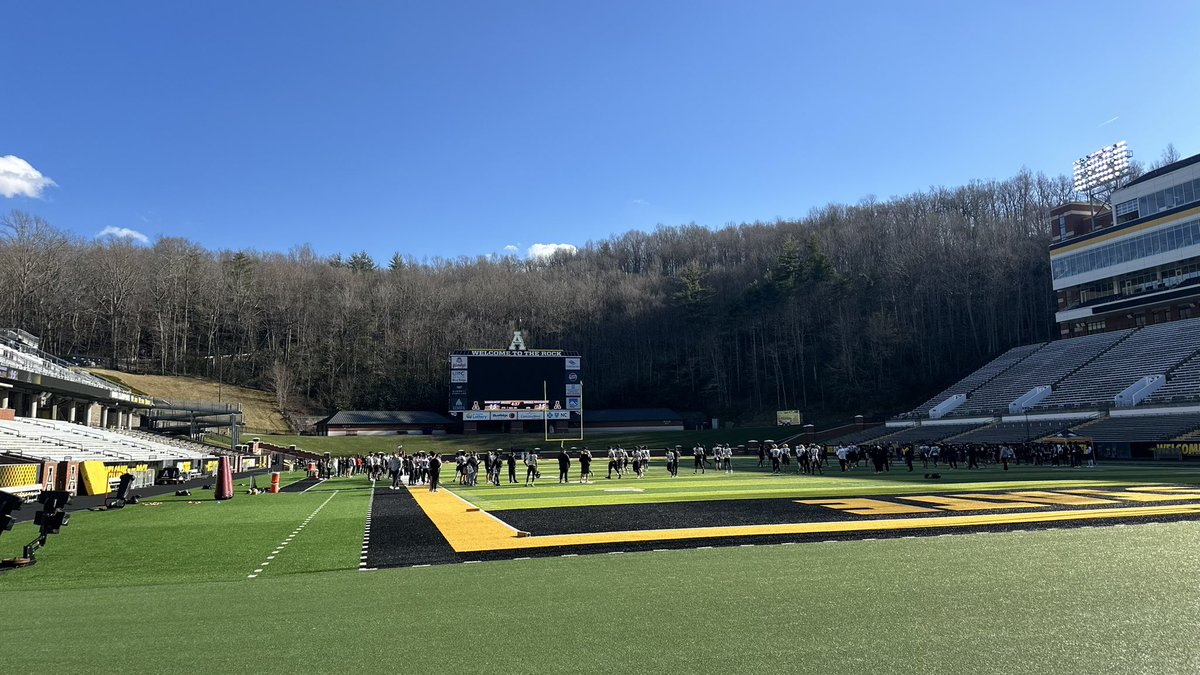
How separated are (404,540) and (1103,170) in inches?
2896

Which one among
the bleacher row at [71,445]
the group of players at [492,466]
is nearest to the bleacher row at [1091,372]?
the group of players at [492,466]

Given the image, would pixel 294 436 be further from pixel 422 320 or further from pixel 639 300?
pixel 639 300

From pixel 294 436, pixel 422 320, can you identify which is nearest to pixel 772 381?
pixel 422 320

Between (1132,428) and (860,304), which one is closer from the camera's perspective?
(1132,428)

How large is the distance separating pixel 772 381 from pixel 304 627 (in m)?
86.5

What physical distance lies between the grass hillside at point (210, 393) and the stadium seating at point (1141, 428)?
71.1 metres

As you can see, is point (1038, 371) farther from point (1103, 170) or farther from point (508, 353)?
point (508, 353)

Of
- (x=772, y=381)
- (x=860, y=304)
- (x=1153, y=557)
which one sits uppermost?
(x=860, y=304)

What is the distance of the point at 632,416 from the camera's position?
3169 inches

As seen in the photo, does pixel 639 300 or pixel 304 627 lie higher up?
pixel 639 300

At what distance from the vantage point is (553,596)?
7453 millimetres

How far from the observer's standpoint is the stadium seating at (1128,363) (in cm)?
4497

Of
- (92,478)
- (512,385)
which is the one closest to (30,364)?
(92,478)

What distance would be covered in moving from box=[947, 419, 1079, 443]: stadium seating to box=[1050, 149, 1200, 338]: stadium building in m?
17.8
